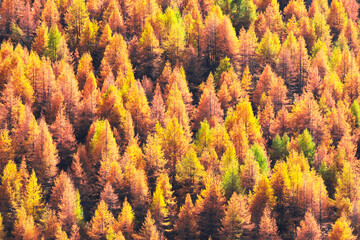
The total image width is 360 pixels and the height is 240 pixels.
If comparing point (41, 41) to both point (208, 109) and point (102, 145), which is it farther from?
point (102, 145)

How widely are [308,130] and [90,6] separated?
69.4m

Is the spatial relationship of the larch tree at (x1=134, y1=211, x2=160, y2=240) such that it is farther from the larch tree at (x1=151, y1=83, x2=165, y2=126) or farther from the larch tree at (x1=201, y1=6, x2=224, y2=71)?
the larch tree at (x1=201, y1=6, x2=224, y2=71)

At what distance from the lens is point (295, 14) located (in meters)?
152

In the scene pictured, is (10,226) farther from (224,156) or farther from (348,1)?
(348,1)

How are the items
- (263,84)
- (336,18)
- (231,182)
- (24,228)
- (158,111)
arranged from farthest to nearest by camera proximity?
(336,18) → (263,84) → (158,111) → (231,182) → (24,228)

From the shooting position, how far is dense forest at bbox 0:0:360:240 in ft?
241

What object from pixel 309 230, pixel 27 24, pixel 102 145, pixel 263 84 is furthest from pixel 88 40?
pixel 309 230

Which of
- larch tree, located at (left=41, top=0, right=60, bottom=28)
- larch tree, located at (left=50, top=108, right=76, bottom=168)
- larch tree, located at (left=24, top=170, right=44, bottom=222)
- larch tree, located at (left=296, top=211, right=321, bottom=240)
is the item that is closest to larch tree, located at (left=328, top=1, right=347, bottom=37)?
larch tree, located at (left=41, top=0, right=60, bottom=28)

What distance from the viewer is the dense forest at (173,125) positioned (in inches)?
2886

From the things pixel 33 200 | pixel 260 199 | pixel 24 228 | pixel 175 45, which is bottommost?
pixel 24 228

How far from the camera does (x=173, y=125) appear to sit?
281 ft

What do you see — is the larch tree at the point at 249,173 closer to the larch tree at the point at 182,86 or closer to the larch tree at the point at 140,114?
the larch tree at the point at 140,114

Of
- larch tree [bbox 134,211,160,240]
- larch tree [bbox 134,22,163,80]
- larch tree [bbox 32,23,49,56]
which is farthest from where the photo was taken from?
larch tree [bbox 32,23,49,56]

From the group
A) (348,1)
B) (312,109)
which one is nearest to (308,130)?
(312,109)
